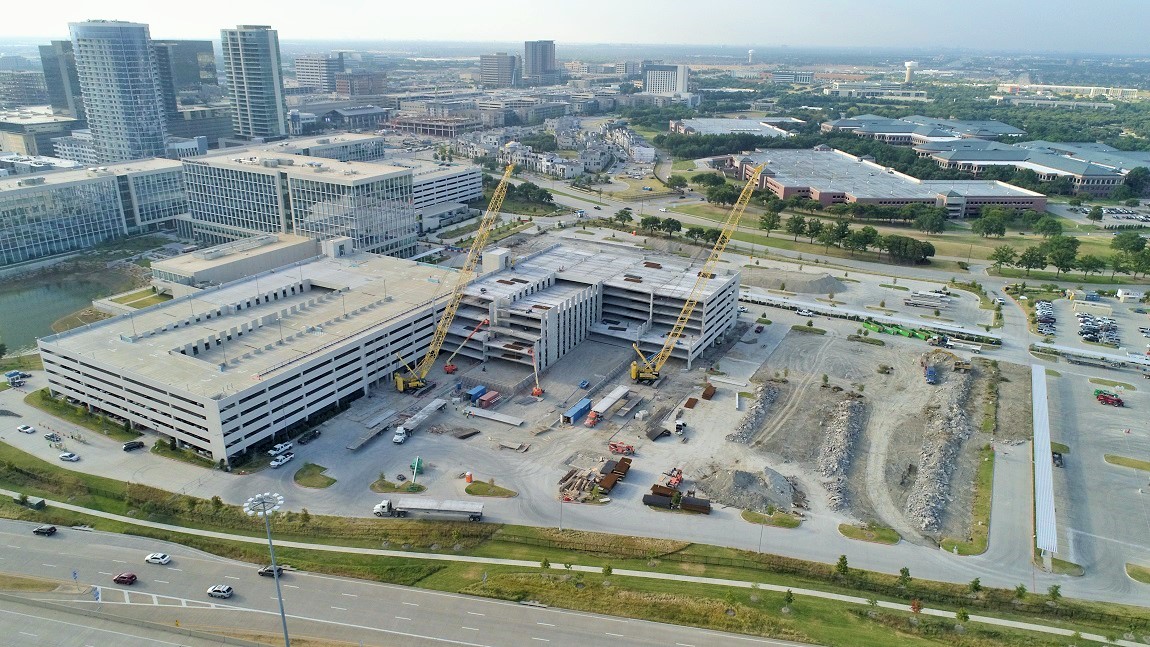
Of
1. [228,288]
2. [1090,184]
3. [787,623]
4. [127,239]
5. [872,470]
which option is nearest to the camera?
[787,623]

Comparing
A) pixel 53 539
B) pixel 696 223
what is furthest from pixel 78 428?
pixel 696 223

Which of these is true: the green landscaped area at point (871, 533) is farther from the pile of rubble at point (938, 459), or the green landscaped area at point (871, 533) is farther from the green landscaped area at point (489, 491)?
the green landscaped area at point (489, 491)

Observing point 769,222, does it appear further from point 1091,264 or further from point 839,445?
point 839,445

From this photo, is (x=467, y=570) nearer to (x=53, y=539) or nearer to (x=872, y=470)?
(x=53, y=539)

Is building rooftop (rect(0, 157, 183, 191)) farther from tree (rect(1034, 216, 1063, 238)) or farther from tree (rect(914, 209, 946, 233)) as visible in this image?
tree (rect(1034, 216, 1063, 238))

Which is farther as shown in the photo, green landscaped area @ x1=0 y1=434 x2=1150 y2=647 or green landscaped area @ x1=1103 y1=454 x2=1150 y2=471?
green landscaped area @ x1=1103 y1=454 x2=1150 y2=471

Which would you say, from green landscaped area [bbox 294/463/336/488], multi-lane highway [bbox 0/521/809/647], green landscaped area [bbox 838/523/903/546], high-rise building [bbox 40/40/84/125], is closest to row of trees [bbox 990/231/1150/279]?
green landscaped area [bbox 838/523/903/546]
